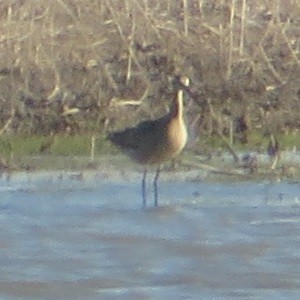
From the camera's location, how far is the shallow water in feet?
24.7

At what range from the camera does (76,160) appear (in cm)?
1142

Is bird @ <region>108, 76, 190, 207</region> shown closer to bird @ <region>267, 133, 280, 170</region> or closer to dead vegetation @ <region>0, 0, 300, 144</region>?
bird @ <region>267, 133, 280, 170</region>

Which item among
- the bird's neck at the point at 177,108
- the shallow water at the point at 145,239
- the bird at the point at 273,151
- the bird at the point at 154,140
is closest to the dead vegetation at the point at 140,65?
→ the bird at the point at 273,151

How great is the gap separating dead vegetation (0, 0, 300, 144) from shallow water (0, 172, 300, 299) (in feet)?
6.43

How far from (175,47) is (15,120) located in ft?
7.28

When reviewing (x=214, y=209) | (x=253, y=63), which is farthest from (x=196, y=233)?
A: (x=253, y=63)

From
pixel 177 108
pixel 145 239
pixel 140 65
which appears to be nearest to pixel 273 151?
pixel 177 108

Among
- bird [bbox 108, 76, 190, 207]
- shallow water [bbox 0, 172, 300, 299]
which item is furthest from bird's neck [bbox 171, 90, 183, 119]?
shallow water [bbox 0, 172, 300, 299]

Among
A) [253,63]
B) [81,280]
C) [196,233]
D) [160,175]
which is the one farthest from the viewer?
[253,63]

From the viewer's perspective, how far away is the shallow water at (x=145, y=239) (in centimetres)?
753

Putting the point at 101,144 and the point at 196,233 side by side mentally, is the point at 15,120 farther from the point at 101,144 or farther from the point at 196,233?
the point at 196,233

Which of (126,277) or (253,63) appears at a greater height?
(253,63)

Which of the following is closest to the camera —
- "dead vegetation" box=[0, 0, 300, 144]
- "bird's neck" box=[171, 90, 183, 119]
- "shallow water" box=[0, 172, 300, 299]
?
"shallow water" box=[0, 172, 300, 299]

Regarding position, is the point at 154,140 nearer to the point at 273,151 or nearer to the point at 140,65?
the point at 273,151
